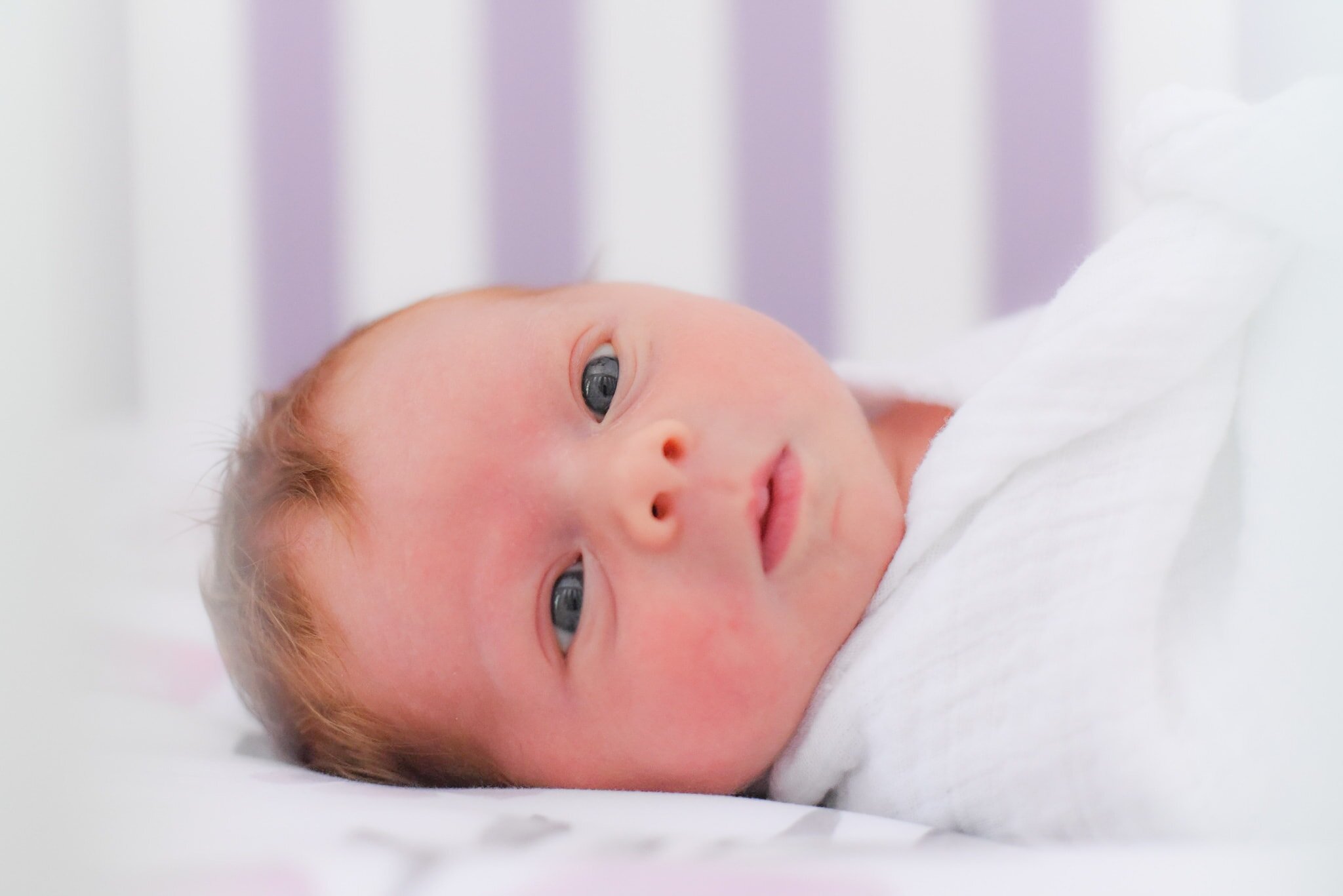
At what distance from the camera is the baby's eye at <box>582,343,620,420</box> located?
0.80 m

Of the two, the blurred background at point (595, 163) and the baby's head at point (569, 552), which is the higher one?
the blurred background at point (595, 163)

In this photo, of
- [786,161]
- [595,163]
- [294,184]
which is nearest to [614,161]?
[595,163]

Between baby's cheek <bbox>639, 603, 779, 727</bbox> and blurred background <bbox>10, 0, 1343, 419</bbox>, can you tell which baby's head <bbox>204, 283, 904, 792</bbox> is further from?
blurred background <bbox>10, 0, 1343, 419</bbox>

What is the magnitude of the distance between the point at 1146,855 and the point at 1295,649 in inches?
4.7

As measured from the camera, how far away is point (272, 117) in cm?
133

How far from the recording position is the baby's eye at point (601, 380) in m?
0.80

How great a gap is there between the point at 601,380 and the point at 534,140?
25.3 inches

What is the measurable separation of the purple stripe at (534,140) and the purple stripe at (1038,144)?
0.50m

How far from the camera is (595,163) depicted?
136 cm

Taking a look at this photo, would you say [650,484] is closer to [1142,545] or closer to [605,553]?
[605,553]

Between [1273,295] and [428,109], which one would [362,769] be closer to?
[1273,295]

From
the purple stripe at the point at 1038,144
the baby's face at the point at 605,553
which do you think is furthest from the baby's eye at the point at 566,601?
the purple stripe at the point at 1038,144

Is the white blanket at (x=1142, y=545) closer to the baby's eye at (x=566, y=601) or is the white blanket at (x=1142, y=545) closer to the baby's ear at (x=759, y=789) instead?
the baby's ear at (x=759, y=789)

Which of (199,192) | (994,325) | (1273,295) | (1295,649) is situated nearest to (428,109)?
(199,192)
